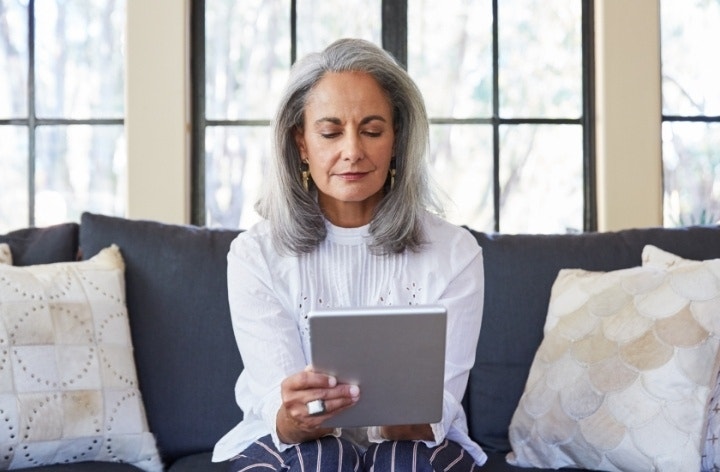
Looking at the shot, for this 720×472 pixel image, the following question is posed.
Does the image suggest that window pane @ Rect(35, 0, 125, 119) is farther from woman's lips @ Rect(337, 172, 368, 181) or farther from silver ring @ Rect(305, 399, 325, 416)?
silver ring @ Rect(305, 399, 325, 416)

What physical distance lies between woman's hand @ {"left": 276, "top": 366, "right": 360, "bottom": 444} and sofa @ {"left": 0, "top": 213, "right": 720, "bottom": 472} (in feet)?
1.97

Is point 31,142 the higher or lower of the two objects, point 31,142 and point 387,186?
the higher

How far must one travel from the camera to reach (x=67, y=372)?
2225 mm

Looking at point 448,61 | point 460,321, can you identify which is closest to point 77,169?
point 448,61

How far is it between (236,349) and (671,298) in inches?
41.3

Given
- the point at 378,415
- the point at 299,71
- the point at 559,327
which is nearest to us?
the point at 378,415

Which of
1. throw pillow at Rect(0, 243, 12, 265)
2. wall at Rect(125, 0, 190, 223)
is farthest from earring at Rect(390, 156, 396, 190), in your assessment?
wall at Rect(125, 0, 190, 223)

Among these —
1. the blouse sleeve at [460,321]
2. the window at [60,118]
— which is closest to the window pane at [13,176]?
the window at [60,118]

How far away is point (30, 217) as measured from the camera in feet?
11.4

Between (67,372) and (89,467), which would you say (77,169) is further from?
(89,467)

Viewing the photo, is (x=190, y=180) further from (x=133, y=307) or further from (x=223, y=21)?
(x=133, y=307)

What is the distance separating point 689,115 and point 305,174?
1865mm

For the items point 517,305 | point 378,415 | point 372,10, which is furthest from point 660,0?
point 378,415

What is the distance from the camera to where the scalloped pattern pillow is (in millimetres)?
2092
